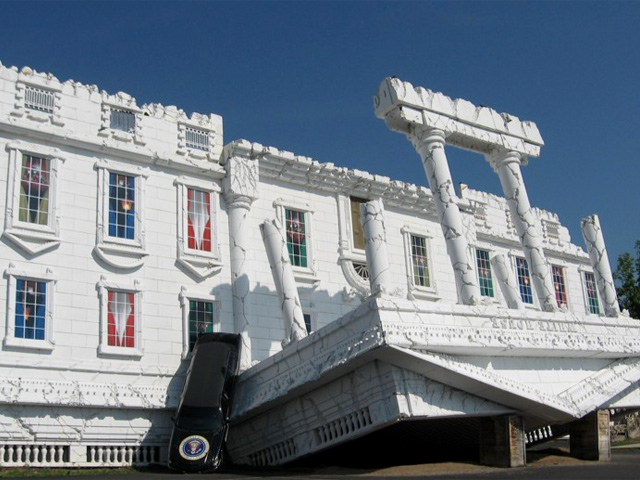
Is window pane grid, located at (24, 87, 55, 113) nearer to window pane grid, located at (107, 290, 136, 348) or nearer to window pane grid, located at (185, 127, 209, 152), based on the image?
window pane grid, located at (185, 127, 209, 152)

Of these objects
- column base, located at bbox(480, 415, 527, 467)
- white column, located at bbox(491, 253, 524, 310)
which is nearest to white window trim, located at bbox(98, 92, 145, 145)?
white column, located at bbox(491, 253, 524, 310)

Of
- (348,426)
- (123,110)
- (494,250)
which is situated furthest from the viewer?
(494,250)

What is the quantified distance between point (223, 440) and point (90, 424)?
396 cm

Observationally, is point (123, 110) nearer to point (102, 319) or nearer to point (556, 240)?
point (102, 319)

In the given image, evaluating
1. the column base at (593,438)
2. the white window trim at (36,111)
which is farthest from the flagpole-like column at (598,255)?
the white window trim at (36,111)

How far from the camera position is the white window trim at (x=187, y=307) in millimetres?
25281

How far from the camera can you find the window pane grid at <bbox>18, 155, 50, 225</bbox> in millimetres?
23558

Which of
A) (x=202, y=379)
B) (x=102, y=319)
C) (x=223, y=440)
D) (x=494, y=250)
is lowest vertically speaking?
(x=223, y=440)

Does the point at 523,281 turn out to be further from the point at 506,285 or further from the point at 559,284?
the point at 506,285

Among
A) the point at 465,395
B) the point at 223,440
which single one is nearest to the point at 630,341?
the point at 465,395

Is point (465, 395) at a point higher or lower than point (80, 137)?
lower

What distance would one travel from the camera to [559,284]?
128 feet

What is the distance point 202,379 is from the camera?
23.2 metres

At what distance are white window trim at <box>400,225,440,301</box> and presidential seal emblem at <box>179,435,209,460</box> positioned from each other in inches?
456
